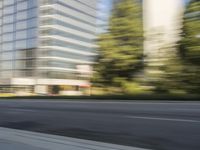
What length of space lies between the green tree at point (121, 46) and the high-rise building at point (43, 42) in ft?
159

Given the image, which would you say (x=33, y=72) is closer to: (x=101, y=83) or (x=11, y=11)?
(x=11, y=11)

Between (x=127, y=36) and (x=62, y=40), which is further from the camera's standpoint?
(x=62, y=40)

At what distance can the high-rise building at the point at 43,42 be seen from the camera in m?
91.1

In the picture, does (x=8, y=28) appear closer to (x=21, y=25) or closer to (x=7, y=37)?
(x=7, y=37)

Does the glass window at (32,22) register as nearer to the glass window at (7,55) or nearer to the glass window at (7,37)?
the glass window at (7,37)

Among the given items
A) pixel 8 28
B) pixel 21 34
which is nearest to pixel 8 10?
pixel 8 28

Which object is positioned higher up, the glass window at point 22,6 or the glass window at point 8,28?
the glass window at point 22,6

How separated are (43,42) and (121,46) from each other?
5788 centimetres

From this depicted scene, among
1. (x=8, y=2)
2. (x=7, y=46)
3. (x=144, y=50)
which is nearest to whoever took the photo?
(x=144, y=50)

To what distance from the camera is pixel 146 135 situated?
9.23 m

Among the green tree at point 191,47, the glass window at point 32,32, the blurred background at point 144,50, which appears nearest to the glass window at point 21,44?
the glass window at point 32,32

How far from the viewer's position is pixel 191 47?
2981cm

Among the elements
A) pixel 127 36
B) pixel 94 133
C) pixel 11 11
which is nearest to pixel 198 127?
pixel 94 133

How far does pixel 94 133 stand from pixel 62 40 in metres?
86.1
